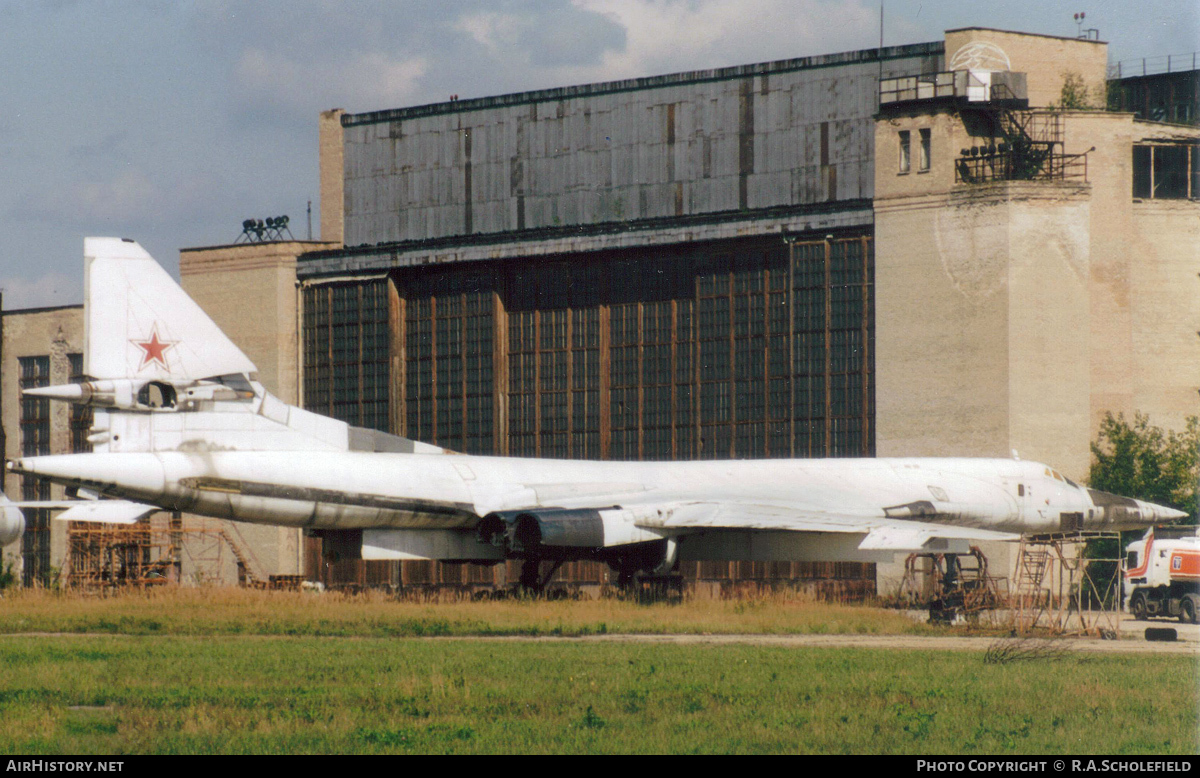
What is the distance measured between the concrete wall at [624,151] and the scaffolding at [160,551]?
467 inches

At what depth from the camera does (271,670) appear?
21.8 metres

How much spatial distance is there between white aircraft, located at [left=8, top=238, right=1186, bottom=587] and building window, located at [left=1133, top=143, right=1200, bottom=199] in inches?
714

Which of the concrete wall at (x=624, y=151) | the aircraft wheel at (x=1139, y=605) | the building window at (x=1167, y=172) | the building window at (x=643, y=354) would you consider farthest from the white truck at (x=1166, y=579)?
the building window at (x=1167, y=172)

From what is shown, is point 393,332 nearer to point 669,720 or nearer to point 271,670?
point 271,670

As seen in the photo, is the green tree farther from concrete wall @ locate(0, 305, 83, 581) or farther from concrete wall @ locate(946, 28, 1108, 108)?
concrete wall @ locate(0, 305, 83, 581)

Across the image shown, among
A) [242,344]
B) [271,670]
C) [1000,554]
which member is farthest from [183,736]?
[242,344]

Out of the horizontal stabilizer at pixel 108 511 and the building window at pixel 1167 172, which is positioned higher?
the building window at pixel 1167 172

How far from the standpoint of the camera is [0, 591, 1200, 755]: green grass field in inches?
601

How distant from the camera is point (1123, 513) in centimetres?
3850

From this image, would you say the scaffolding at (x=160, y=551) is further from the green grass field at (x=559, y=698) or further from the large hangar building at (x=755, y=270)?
the green grass field at (x=559, y=698)

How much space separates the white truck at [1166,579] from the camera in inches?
1535

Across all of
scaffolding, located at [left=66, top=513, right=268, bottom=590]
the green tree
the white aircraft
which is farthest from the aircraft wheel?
scaffolding, located at [left=66, top=513, right=268, bottom=590]

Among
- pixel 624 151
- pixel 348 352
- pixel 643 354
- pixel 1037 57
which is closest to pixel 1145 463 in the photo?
pixel 1037 57
